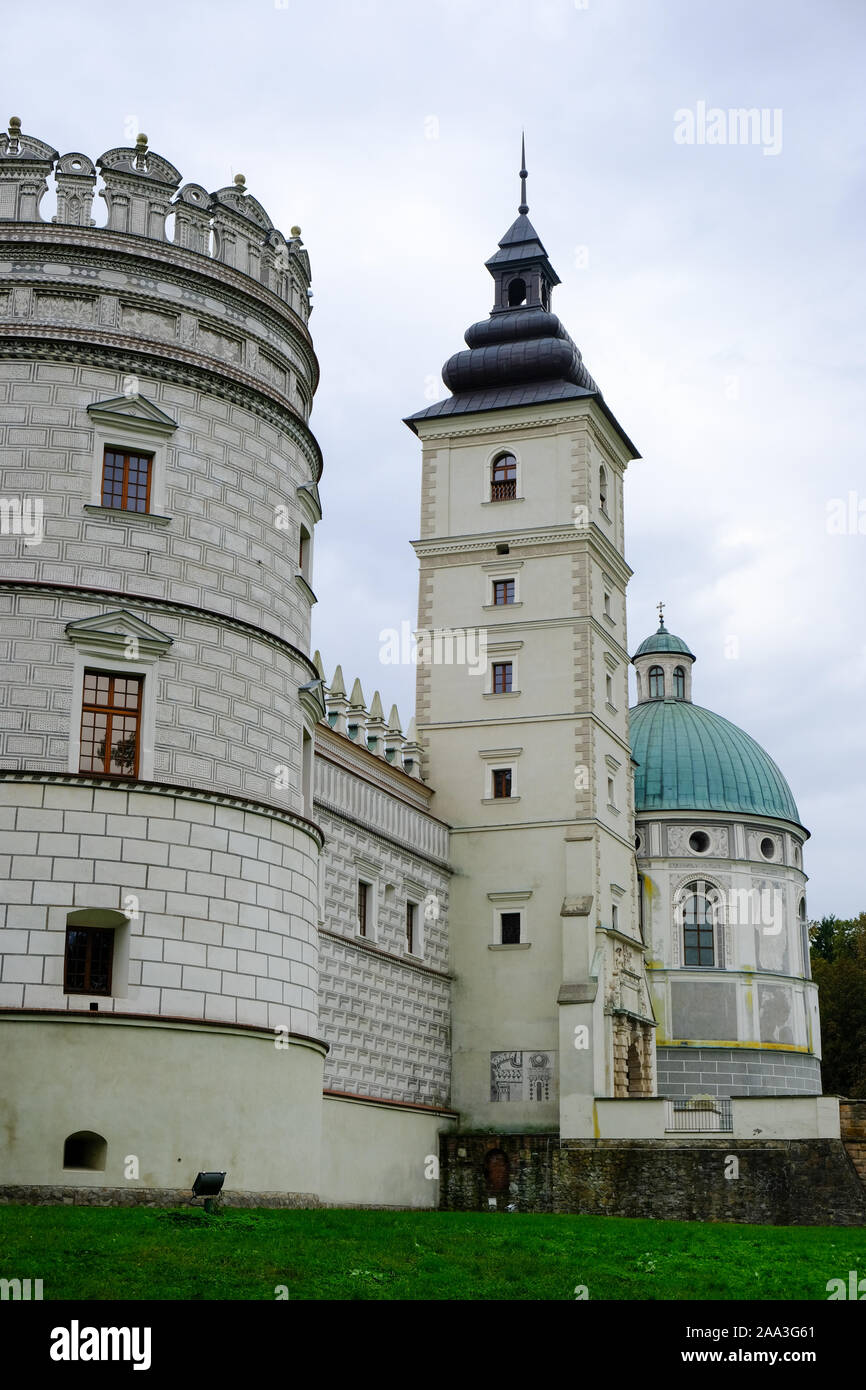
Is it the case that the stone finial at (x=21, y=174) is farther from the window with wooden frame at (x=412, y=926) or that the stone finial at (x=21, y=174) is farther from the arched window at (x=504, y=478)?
the arched window at (x=504, y=478)

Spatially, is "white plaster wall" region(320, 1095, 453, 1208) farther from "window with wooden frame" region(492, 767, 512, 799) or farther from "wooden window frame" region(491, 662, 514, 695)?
"wooden window frame" region(491, 662, 514, 695)

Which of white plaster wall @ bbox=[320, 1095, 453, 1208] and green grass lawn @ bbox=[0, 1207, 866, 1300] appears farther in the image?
white plaster wall @ bbox=[320, 1095, 453, 1208]

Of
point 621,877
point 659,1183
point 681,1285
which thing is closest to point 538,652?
point 621,877

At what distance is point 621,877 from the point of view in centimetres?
4412

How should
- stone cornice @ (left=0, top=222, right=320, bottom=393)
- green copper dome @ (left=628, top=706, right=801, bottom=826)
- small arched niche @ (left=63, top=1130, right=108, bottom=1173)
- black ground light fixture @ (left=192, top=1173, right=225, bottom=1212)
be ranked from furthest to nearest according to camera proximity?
green copper dome @ (left=628, top=706, right=801, bottom=826) < stone cornice @ (left=0, top=222, right=320, bottom=393) < small arched niche @ (left=63, top=1130, right=108, bottom=1173) < black ground light fixture @ (left=192, top=1173, right=225, bottom=1212)

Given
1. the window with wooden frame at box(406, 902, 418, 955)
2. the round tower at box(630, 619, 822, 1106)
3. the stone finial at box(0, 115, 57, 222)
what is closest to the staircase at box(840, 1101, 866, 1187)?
the window with wooden frame at box(406, 902, 418, 955)

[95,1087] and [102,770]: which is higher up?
[102,770]

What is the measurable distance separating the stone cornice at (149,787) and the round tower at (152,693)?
4 cm

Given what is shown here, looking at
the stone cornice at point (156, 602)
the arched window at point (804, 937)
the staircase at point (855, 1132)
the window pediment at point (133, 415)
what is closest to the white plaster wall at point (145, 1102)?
the stone cornice at point (156, 602)

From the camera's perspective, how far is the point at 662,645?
65.4 m

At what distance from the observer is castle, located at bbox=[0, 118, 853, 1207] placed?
2247cm

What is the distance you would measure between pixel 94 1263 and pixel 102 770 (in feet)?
32.3

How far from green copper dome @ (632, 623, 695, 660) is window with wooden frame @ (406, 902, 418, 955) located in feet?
89.2
